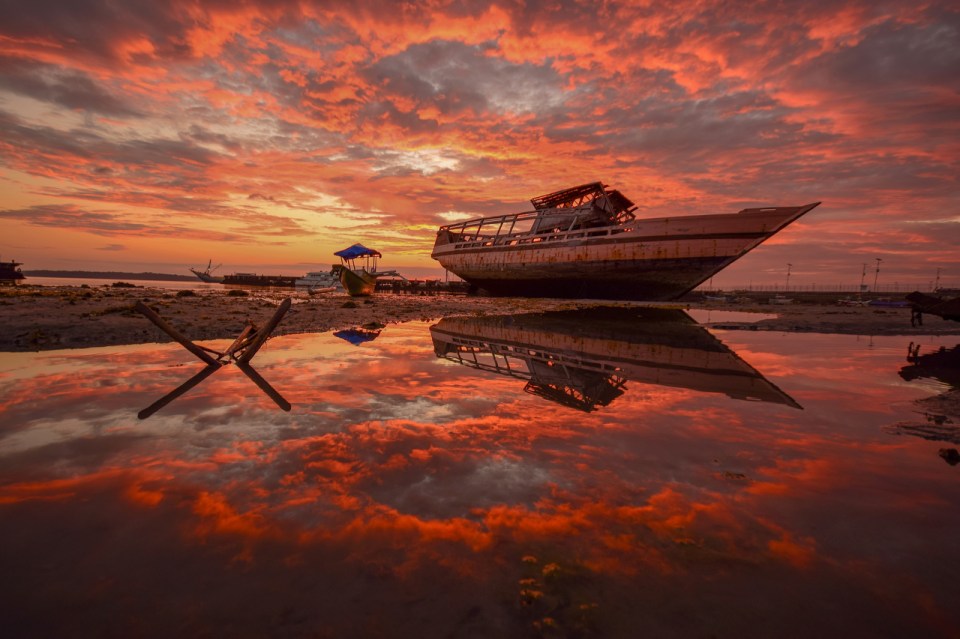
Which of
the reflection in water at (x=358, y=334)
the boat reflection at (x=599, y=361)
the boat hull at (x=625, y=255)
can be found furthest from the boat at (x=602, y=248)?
the reflection in water at (x=358, y=334)

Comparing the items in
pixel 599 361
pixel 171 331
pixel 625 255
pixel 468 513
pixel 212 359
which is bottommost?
pixel 468 513

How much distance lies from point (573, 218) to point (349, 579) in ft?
83.0

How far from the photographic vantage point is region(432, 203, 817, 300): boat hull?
61.8 ft

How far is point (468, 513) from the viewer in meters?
2.76

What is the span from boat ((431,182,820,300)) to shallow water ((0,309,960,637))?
50.5 ft

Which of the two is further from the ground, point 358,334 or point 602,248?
point 602,248

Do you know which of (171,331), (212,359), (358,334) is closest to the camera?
(171,331)

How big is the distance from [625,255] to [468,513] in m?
20.9

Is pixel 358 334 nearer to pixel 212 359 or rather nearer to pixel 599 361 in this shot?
pixel 212 359

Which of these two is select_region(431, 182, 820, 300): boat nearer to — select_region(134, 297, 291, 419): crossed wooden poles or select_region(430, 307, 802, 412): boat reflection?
select_region(430, 307, 802, 412): boat reflection

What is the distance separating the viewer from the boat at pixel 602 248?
19000 mm

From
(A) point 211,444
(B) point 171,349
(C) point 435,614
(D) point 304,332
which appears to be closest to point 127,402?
(A) point 211,444

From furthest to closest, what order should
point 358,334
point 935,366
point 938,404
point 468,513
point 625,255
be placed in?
point 625,255 < point 358,334 < point 935,366 < point 938,404 < point 468,513

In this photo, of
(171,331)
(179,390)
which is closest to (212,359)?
(171,331)
